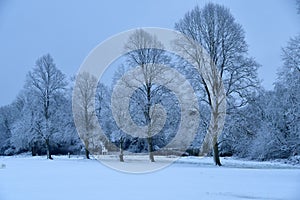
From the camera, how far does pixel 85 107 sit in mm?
27891

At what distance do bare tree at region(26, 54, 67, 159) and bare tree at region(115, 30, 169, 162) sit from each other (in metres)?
11.2

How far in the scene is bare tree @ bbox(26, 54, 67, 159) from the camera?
30016 mm

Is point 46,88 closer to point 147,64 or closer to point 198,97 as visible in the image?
point 147,64

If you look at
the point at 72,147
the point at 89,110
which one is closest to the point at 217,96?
the point at 89,110

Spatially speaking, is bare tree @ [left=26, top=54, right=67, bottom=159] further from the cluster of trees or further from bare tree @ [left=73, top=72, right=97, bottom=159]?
bare tree @ [left=73, top=72, right=97, bottom=159]

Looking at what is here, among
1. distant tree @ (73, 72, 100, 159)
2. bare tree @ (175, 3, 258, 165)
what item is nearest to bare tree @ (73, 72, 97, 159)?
distant tree @ (73, 72, 100, 159)

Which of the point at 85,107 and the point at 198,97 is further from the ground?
the point at 85,107

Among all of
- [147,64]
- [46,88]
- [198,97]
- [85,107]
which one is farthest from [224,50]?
[46,88]

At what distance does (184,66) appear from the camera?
1841 cm

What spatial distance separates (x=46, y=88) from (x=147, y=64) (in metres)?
13.1

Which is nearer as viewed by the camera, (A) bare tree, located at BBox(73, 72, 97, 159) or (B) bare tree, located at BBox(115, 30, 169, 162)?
(B) bare tree, located at BBox(115, 30, 169, 162)

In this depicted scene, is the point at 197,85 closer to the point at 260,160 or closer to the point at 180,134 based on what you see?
the point at 180,134

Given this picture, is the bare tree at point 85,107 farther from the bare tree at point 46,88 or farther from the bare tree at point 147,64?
the bare tree at point 147,64

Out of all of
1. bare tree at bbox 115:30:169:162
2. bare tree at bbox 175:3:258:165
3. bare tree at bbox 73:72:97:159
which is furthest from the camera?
bare tree at bbox 73:72:97:159
